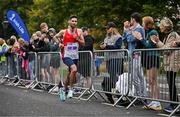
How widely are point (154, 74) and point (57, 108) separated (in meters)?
2.18

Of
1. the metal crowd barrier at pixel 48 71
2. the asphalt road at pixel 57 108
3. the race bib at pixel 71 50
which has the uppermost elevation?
the race bib at pixel 71 50

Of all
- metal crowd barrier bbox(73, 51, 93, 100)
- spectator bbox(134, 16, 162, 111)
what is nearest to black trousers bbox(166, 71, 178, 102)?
spectator bbox(134, 16, 162, 111)

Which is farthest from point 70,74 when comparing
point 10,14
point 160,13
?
point 160,13

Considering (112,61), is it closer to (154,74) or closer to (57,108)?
(154,74)

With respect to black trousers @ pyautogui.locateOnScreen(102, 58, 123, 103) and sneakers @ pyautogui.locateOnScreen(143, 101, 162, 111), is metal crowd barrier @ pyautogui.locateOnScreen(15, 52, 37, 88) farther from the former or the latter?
sneakers @ pyautogui.locateOnScreen(143, 101, 162, 111)

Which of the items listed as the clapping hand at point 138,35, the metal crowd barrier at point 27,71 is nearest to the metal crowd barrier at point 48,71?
the metal crowd barrier at point 27,71

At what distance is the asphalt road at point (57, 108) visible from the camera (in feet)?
35.3

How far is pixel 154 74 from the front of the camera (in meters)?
11.2

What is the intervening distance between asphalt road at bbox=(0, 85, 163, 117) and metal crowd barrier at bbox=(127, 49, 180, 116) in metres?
0.39

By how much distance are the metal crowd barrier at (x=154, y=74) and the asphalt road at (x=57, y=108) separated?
386 millimetres

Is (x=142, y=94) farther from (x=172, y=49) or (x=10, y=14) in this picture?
(x=10, y=14)

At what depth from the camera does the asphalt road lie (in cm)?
1077

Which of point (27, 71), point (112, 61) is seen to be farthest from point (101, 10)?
point (112, 61)

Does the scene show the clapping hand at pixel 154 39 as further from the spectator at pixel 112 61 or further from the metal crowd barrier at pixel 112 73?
the spectator at pixel 112 61
